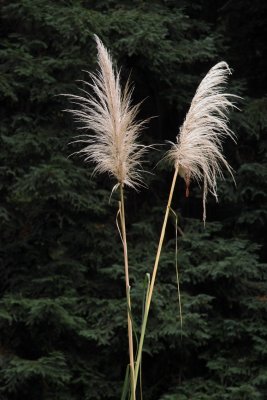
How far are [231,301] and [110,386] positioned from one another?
1210mm

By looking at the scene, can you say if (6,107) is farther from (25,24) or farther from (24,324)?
(24,324)

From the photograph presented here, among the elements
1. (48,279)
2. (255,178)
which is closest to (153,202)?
(255,178)

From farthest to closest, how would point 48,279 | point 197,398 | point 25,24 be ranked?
point 25,24 → point 48,279 → point 197,398

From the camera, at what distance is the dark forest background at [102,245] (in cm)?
555

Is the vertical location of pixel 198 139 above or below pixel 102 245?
below

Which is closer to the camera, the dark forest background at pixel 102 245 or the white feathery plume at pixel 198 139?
the white feathery plume at pixel 198 139

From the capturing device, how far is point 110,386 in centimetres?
571

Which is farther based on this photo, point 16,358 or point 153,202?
point 153,202

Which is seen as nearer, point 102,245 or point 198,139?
point 198,139

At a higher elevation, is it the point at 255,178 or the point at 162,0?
the point at 162,0

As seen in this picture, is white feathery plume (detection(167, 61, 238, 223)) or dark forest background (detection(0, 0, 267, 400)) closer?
white feathery plume (detection(167, 61, 238, 223))

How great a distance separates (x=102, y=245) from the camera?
20.0 ft

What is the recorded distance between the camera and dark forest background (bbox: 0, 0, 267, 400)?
5.55m

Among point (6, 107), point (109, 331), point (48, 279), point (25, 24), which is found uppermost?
point (25, 24)
